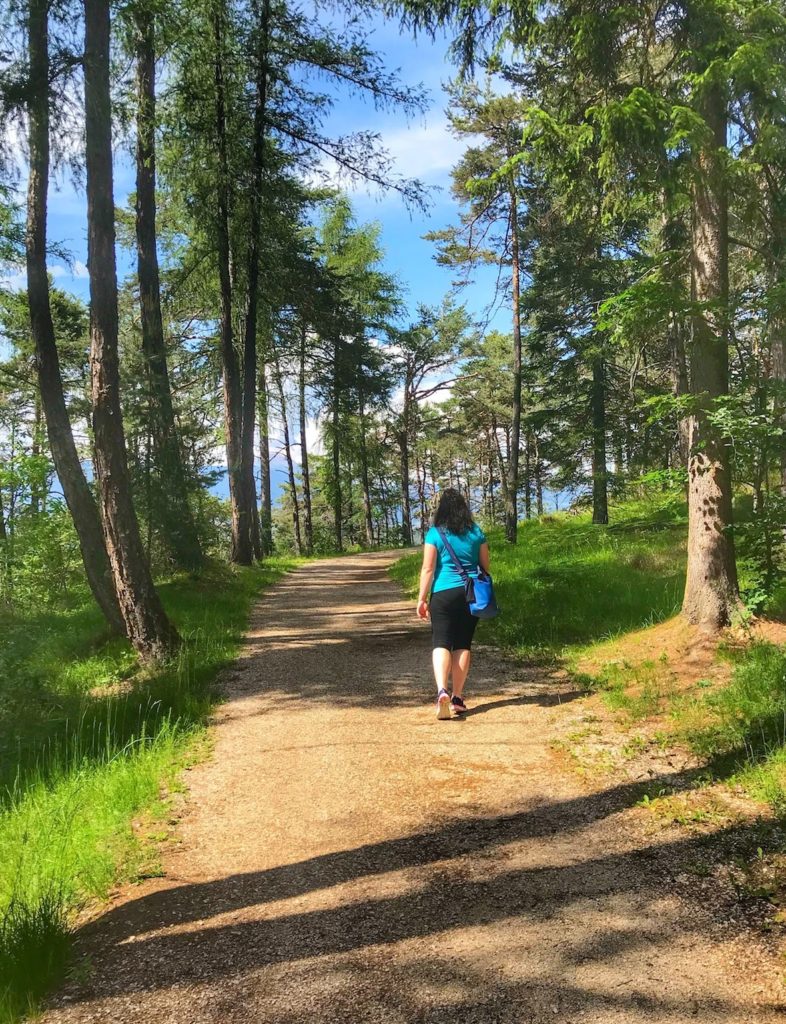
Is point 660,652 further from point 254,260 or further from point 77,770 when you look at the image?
point 254,260

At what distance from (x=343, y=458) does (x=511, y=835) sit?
104 feet

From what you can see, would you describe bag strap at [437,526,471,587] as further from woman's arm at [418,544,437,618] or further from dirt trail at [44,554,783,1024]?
dirt trail at [44,554,783,1024]

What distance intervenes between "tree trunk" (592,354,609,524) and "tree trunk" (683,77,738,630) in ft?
41.2

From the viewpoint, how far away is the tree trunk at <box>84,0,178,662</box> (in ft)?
24.3

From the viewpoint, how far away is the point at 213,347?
19000 mm

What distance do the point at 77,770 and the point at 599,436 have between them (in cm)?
1744

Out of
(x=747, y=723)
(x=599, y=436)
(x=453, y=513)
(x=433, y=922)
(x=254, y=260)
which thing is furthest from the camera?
(x=599, y=436)

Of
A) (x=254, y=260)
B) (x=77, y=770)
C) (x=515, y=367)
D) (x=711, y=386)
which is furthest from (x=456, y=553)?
(x=515, y=367)

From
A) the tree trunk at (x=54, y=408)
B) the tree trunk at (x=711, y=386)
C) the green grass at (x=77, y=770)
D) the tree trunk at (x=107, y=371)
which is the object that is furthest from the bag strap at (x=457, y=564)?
the tree trunk at (x=54, y=408)

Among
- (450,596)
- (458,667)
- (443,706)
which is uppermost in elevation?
(450,596)

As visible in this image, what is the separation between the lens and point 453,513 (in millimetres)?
5738

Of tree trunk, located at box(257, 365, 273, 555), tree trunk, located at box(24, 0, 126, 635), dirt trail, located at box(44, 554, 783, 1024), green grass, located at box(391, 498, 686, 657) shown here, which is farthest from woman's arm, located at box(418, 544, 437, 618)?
tree trunk, located at box(257, 365, 273, 555)

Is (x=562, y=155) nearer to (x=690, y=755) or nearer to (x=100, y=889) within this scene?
(x=690, y=755)

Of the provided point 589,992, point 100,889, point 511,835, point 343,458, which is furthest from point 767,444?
point 343,458
